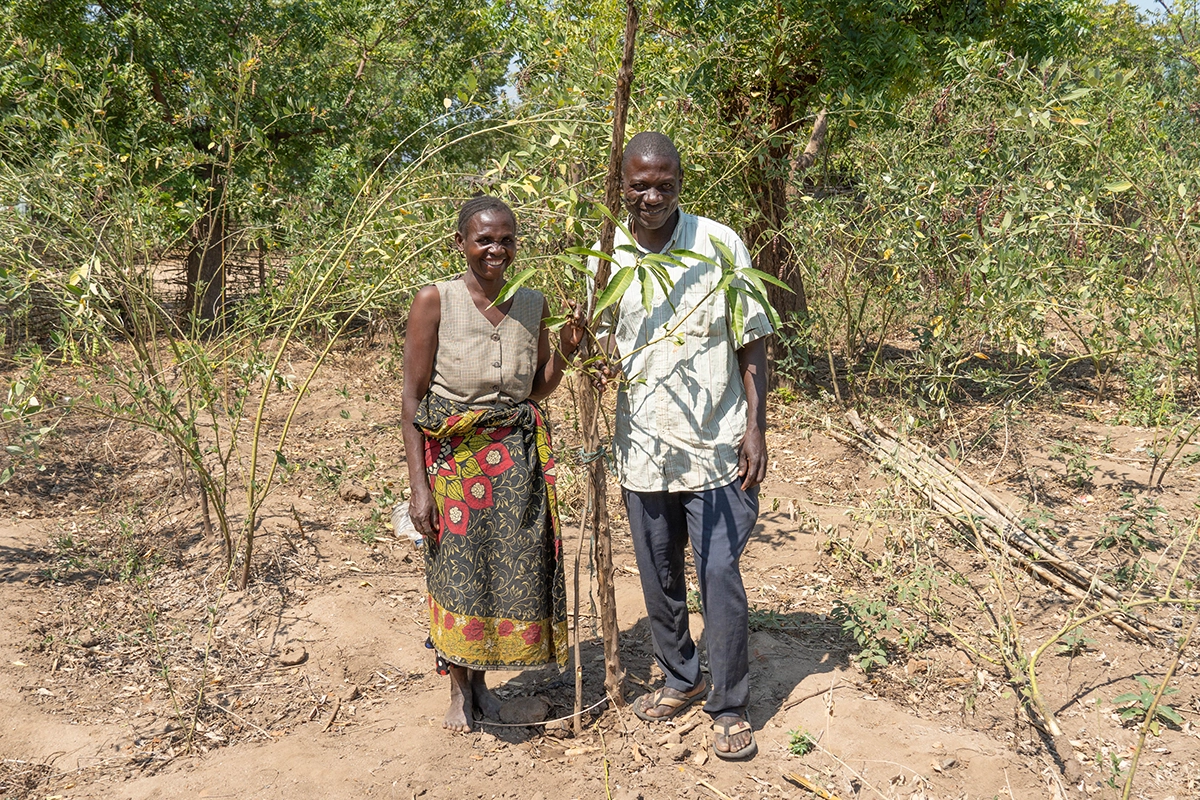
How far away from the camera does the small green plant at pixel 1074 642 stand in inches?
128

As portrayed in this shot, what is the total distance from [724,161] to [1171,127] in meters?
4.68

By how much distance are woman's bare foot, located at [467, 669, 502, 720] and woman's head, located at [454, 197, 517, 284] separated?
1302 millimetres

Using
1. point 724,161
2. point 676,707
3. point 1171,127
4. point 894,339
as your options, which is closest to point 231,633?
point 676,707

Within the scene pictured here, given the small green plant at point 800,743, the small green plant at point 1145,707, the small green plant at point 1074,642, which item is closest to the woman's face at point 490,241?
the small green plant at point 800,743

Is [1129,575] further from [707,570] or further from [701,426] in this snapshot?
[701,426]

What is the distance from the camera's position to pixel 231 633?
3631 mm

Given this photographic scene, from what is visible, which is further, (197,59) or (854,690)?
(197,59)

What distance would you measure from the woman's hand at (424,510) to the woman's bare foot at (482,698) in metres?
0.53

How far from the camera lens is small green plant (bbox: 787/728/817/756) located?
277cm

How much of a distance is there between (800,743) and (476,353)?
5.04 ft

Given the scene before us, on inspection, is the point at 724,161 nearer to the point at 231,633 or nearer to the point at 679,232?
the point at 679,232

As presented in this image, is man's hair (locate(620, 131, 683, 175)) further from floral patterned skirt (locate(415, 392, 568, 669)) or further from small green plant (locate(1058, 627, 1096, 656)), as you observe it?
small green plant (locate(1058, 627, 1096, 656))

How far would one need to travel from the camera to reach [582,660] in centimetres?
337

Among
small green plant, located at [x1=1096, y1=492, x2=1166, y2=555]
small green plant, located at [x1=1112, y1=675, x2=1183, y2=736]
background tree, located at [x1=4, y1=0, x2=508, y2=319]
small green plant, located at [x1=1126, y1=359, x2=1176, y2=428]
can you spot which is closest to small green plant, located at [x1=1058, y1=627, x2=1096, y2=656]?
small green plant, located at [x1=1112, y1=675, x2=1183, y2=736]
